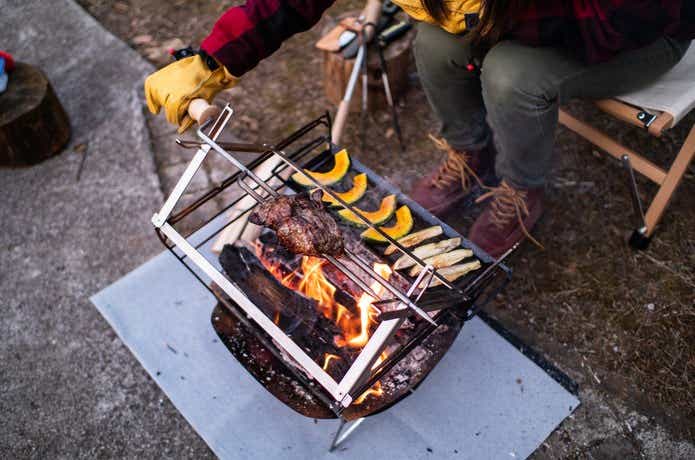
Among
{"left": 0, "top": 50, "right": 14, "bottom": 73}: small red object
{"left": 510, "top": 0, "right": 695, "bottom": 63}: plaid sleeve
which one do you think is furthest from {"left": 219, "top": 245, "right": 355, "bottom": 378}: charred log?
{"left": 0, "top": 50, "right": 14, "bottom": 73}: small red object

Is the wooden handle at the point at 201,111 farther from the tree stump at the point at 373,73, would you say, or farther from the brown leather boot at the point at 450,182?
the tree stump at the point at 373,73

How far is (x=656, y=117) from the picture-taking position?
240cm

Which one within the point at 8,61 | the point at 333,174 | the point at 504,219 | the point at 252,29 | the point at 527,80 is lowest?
the point at 504,219

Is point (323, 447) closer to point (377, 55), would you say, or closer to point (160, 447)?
point (160, 447)

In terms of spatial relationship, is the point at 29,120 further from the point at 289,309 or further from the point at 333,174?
the point at 289,309

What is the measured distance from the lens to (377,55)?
3.44 metres

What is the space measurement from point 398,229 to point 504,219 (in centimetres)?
77

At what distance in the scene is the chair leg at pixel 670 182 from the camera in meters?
2.61

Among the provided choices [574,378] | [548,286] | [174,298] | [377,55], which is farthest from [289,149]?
[574,378]

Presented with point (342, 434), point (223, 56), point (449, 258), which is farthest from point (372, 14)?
point (342, 434)

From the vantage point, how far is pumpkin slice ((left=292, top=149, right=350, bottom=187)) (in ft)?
8.30

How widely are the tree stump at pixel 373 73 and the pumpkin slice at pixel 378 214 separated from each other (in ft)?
4.40

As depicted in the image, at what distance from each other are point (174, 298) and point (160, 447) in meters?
0.76

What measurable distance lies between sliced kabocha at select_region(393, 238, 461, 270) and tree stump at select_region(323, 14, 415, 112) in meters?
1.62
